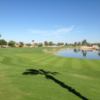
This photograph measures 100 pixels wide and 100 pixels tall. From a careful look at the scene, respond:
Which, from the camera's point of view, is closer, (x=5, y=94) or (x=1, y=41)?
(x=5, y=94)

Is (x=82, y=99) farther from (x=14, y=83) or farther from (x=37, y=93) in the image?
(x=14, y=83)

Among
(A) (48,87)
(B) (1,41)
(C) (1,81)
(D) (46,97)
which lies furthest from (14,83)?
(B) (1,41)

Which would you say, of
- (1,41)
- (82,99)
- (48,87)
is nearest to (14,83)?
(48,87)

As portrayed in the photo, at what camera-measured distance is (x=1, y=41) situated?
19625 centimetres

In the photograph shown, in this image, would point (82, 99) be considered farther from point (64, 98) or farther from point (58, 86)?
point (58, 86)

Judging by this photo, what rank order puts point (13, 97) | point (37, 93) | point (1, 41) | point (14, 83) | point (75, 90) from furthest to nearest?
point (1, 41) < point (14, 83) < point (75, 90) < point (37, 93) < point (13, 97)

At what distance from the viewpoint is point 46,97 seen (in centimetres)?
1244

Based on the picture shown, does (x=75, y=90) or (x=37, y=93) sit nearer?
(x=37, y=93)

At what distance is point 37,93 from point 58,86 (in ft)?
7.78

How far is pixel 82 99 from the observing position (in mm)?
12289

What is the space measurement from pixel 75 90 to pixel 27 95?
3.51 meters

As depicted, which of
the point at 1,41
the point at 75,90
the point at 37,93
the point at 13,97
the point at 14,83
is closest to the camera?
the point at 13,97

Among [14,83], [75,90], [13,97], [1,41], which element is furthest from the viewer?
[1,41]

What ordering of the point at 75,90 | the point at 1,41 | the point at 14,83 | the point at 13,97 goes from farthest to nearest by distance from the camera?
the point at 1,41, the point at 14,83, the point at 75,90, the point at 13,97
